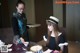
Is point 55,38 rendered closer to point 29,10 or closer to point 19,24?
point 19,24

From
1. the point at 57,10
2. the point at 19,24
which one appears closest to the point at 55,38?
the point at 19,24

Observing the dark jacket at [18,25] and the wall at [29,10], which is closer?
the dark jacket at [18,25]

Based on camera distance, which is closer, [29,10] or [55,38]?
[55,38]

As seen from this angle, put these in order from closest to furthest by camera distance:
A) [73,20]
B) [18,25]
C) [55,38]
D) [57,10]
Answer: [55,38], [18,25], [57,10], [73,20]

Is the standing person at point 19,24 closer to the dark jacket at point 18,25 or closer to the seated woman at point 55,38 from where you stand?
the dark jacket at point 18,25

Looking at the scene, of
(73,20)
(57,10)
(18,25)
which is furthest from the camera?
(73,20)

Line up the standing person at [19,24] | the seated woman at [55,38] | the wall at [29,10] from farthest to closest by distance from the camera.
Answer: the wall at [29,10], the standing person at [19,24], the seated woman at [55,38]

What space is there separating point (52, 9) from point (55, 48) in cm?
272

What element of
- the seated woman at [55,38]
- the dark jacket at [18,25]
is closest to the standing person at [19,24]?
the dark jacket at [18,25]

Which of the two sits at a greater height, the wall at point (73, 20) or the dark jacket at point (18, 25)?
the dark jacket at point (18, 25)

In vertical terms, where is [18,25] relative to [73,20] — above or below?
above

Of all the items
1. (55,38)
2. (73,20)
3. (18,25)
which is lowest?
(73,20)

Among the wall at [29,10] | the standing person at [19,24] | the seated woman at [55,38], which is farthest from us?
the wall at [29,10]

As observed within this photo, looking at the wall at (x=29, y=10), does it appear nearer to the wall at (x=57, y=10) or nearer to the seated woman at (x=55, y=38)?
the wall at (x=57, y=10)
